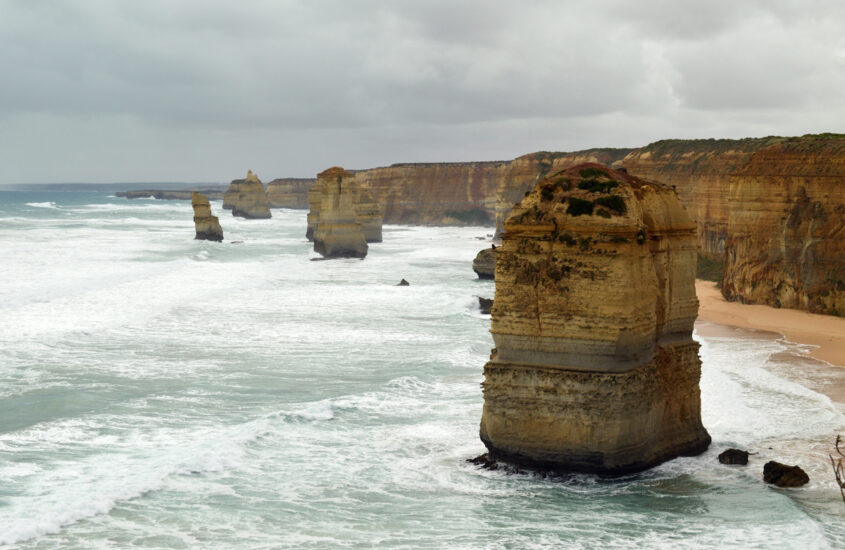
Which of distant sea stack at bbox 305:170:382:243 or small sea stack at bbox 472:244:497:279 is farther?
distant sea stack at bbox 305:170:382:243

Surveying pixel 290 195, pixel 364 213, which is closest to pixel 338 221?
pixel 364 213

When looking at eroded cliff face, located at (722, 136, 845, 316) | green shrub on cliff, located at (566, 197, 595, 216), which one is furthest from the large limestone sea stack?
eroded cliff face, located at (722, 136, 845, 316)

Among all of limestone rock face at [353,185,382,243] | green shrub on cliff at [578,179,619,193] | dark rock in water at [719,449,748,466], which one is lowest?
dark rock in water at [719,449,748,466]

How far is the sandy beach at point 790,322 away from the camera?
27.5 meters

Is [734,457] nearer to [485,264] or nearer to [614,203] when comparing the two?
[614,203]

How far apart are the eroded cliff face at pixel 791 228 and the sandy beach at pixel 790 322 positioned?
35.3 inches

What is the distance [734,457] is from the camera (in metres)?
15.8

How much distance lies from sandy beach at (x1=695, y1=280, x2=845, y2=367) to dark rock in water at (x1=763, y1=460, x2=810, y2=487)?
454 inches

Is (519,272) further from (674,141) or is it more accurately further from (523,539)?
(674,141)

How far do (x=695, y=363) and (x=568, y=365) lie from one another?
9.84ft

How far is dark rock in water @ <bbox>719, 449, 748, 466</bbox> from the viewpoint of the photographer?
15.8 m

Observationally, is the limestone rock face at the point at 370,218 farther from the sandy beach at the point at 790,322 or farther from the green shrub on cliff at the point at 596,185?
the green shrub on cliff at the point at 596,185

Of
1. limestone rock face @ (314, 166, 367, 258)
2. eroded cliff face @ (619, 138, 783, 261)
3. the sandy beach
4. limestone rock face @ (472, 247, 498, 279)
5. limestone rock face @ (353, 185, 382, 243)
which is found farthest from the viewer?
A: limestone rock face @ (353, 185, 382, 243)

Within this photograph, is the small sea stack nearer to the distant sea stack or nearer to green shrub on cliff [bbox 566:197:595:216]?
the distant sea stack
